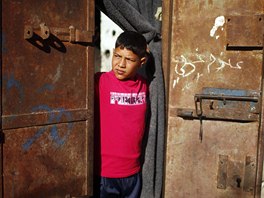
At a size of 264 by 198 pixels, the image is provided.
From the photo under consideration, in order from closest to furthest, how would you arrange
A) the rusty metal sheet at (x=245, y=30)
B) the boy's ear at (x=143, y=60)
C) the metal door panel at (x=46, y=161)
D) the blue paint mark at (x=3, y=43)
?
the blue paint mark at (x=3, y=43) → the metal door panel at (x=46, y=161) → the rusty metal sheet at (x=245, y=30) → the boy's ear at (x=143, y=60)

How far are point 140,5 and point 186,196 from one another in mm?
1208

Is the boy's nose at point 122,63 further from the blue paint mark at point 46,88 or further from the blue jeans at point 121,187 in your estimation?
the blue jeans at point 121,187

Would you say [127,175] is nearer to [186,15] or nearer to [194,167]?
[194,167]

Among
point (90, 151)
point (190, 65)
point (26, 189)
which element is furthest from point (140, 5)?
point (26, 189)

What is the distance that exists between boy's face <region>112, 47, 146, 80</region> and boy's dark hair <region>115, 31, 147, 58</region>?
0.02 meters

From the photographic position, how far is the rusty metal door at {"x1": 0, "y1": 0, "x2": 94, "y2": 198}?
1.73 m

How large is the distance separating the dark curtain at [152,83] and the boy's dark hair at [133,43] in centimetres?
10

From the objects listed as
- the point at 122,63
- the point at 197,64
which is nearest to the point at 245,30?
the point at 197,64

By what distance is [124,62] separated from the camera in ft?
6.80

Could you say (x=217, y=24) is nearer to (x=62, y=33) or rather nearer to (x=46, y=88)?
(x=62, y=33)

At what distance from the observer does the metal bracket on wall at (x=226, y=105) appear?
2.07 metres

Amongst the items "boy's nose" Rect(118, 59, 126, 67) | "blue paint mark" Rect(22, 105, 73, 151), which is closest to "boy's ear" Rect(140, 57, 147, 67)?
"boy's nose" Rect(118, 59, 126, 67)

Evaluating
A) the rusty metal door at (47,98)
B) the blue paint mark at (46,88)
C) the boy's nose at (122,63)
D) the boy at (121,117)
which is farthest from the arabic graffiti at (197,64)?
the blue paint mark at (46,88)

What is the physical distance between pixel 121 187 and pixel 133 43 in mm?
861
